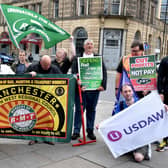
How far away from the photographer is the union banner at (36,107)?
13.5ft

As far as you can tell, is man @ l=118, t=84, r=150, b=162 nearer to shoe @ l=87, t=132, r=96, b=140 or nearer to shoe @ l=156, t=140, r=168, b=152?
shoe @ l=156, t=140, r=168, b=152

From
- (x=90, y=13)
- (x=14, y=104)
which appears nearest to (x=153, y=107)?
(x=14, y=104)

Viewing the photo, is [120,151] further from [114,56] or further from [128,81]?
[114,56]

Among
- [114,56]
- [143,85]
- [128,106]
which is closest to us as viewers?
[128,106]

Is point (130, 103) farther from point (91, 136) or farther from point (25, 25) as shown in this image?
point (25, 25)

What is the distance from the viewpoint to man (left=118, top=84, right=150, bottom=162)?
146 inches

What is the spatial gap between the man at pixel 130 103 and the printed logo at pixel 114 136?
0.38m

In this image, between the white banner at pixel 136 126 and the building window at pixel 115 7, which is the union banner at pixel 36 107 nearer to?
the white banner at pixel 136 126

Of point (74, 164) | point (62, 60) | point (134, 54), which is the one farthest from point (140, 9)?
point (74, 164)

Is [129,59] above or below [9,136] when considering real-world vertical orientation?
above

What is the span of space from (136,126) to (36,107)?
1.72 m

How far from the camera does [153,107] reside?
373 cm

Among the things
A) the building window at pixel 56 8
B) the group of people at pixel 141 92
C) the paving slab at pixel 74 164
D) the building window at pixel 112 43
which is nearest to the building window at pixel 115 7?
the building window at pixel 112 43

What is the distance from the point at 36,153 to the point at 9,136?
0.60 meters
